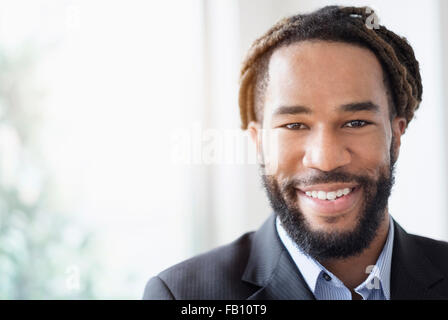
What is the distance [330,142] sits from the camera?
76 centimetres

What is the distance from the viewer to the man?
2.53ft

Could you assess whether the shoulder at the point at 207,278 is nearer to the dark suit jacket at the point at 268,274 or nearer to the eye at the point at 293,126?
the dark suit jacket at the point at 268,274

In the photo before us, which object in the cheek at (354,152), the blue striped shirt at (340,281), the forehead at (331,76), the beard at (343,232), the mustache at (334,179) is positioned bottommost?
the blue striped shirt at (340,281)

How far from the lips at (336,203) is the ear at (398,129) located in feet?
0.44

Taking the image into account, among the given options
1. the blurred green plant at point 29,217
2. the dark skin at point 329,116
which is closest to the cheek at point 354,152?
the dark skin at point 329,116

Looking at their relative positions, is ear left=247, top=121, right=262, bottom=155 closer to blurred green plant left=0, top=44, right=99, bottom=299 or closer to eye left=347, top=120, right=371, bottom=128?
eye left=347, top=120, right=371, bottom=128

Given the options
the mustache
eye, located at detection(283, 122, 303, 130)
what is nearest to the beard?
the mustache

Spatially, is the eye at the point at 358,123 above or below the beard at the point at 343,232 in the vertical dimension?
above

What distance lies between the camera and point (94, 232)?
46.5 inches

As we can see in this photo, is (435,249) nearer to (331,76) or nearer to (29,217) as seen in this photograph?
(331,76)

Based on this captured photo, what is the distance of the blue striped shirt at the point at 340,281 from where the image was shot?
0.84 meters

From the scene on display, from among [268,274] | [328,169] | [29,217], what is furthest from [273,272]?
[29,217]

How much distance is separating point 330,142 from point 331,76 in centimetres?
12

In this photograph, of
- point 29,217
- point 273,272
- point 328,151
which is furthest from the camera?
point 29,217
